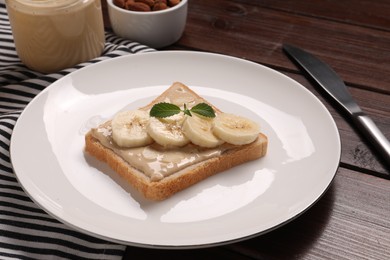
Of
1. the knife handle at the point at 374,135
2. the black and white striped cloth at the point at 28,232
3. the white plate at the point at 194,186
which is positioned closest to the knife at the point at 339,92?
the knife handle at the point at 374,135

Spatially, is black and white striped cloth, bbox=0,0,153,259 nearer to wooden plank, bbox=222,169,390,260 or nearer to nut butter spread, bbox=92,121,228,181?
nut butter spread, bbox=92,121,228,181

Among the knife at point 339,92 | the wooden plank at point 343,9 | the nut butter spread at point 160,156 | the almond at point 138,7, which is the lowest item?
the wooden plank at point 343,9

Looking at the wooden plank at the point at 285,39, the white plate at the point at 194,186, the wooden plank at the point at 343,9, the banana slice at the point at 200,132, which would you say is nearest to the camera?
the white plate at the point at 194,186

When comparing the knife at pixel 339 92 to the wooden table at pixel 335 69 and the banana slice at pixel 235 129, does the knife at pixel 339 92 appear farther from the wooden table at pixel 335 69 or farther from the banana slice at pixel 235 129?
the banana slice at pixel 235 129

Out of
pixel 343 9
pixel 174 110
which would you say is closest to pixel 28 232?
pixel 174 110

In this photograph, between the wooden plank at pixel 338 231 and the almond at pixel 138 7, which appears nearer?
the wooden plank at pixel 338 231

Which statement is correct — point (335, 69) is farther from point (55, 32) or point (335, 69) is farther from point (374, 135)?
point (55, 32)
